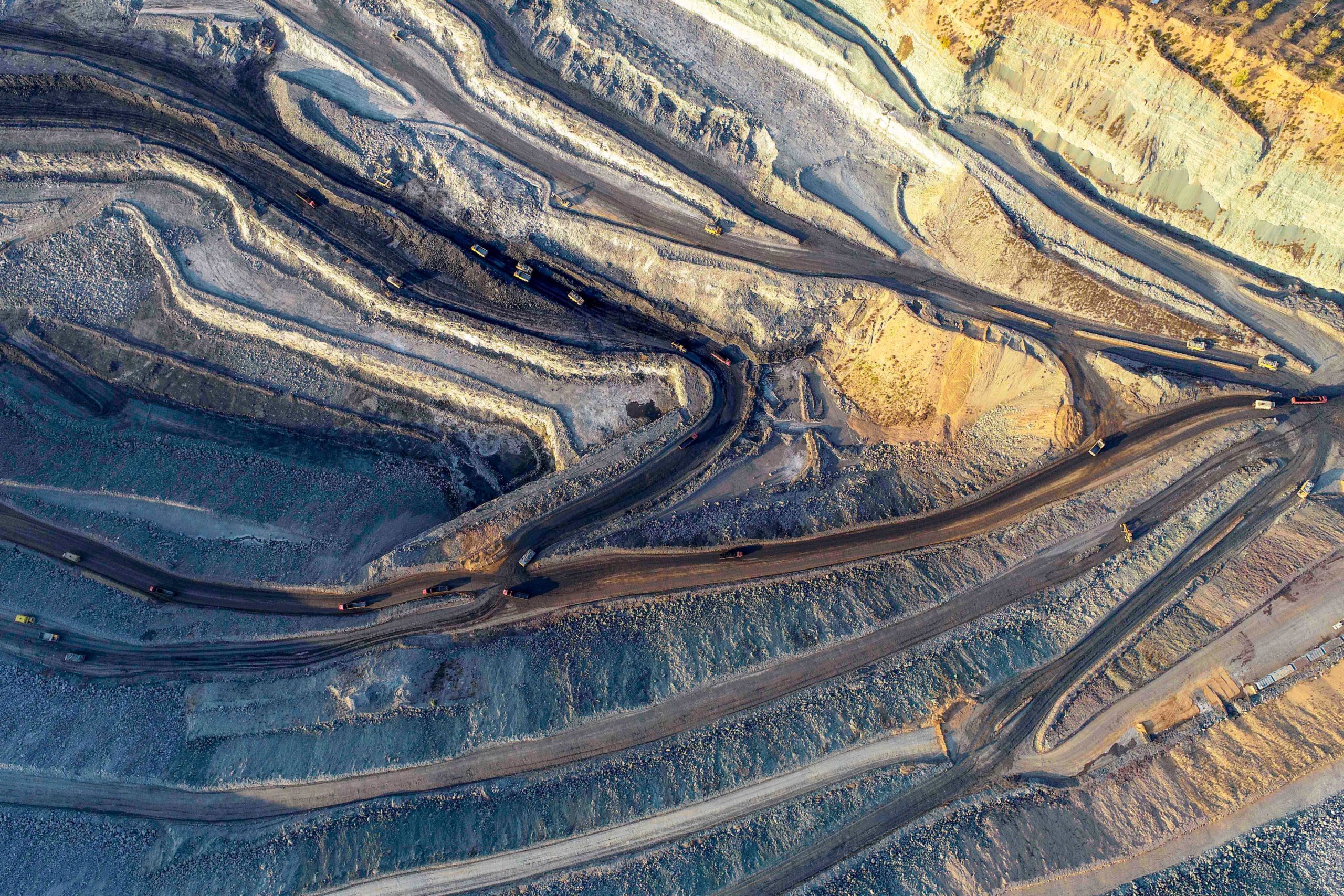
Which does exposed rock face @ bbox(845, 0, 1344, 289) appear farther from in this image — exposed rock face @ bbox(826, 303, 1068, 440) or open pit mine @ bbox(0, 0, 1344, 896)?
exposed rock face @ bbox(826, 303, 1068, 440)

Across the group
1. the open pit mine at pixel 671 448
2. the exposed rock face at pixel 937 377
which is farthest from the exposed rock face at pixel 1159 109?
the exposed rock face at pixel 937 377

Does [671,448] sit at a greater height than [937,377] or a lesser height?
lesser

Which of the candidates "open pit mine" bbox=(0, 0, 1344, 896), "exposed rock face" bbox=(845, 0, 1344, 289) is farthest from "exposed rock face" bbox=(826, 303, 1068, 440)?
"exposed rock face" bbox=(845, 0, 1344, 289)

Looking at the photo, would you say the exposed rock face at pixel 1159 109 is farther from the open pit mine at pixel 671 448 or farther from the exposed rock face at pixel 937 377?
the exposed rock face at pixel 937 377

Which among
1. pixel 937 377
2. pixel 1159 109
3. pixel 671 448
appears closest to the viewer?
pixel 1159 109

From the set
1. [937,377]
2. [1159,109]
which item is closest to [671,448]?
[937,377]

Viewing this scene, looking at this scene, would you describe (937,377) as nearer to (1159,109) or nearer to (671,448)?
(671,448)

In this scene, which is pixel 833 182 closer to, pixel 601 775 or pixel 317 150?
pixel 317 150
